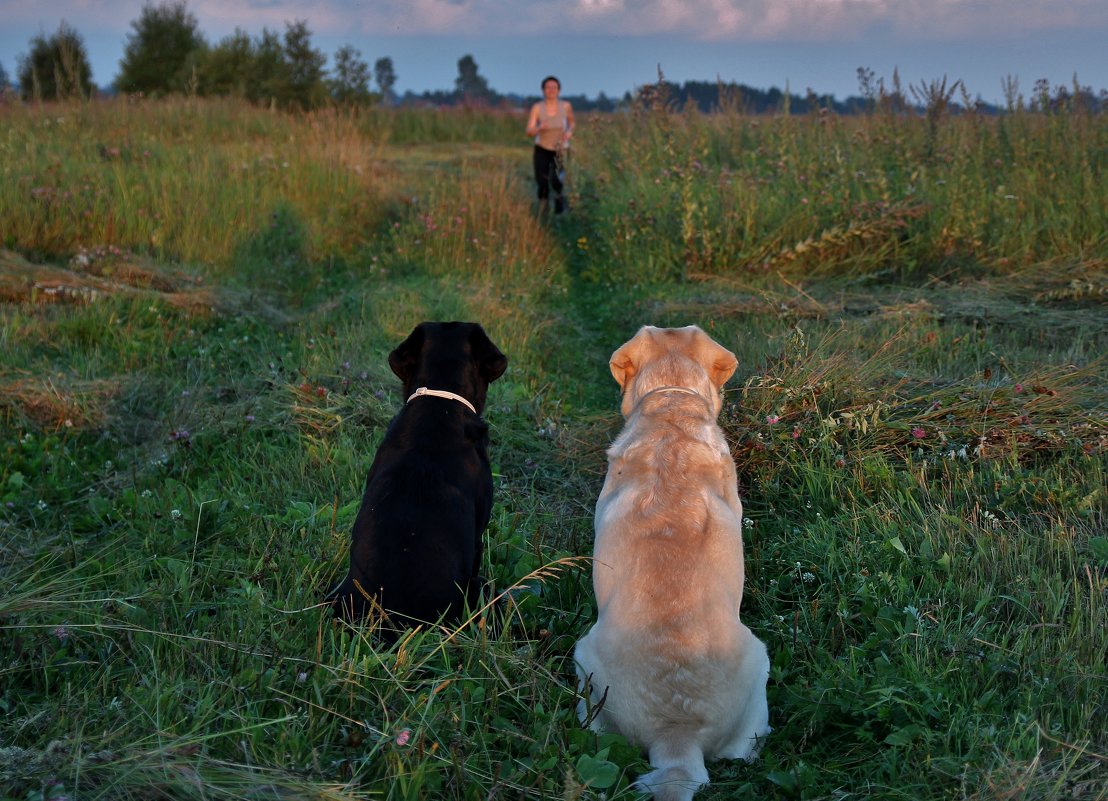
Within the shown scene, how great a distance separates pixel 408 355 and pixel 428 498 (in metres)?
0.97

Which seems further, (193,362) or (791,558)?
(193,362)

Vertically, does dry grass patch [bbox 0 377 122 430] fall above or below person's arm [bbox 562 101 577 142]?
below

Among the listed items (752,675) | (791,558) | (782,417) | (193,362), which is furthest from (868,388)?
(193,362)

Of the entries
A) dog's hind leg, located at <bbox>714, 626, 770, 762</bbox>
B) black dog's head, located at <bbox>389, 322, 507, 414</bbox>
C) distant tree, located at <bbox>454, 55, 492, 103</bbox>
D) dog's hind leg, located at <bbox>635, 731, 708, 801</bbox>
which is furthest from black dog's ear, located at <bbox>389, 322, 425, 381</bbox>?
distant tree, located at <bbox>454, 55, 492, 103</bbox>

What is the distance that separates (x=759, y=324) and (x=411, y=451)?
3.73m

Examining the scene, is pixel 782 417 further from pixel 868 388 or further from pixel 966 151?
pixel 966 151

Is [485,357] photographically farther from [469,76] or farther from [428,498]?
[469,76]

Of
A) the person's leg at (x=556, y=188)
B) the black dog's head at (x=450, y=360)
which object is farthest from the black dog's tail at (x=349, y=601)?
the person's leg at (x=556, y=188)

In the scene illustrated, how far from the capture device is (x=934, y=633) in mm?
2877

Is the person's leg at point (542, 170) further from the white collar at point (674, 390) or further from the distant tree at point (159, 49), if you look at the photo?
the distant tree at point (159, 49)

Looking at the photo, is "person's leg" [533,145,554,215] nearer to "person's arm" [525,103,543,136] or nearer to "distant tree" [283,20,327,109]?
"person's arm" [525,103,543,136]

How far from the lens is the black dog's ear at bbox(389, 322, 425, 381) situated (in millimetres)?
3875

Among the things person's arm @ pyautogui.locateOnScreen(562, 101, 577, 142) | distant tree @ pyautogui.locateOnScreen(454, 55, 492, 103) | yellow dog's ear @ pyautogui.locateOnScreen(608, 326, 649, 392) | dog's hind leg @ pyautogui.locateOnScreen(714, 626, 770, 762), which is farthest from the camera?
distant tree @ pyautogui.locateOnScreen(454, 55, 492, 103)

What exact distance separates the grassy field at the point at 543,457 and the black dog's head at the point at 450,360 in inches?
27.7
